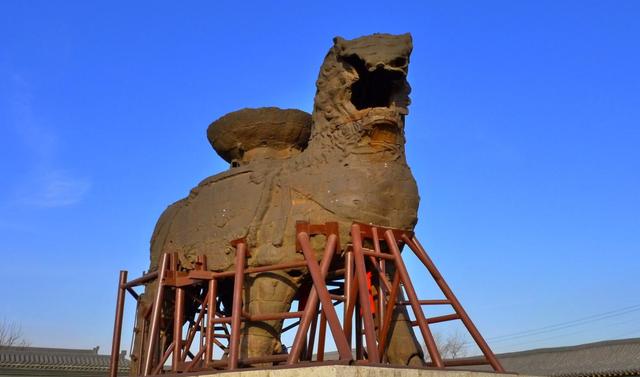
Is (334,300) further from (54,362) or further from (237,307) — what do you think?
(54,362)

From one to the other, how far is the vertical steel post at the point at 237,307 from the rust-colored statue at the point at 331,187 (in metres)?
0.40

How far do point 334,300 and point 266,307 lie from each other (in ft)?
3.09

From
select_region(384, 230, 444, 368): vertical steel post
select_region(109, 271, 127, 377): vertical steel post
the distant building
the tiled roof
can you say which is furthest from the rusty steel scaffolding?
the distant building

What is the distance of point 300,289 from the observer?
11.7 metres

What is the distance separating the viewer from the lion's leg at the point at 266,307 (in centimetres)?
1040

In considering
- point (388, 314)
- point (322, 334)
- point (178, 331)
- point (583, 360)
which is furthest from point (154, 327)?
point (583, 360)

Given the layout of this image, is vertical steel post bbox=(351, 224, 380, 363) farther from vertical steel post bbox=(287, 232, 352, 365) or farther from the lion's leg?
the lion's leg

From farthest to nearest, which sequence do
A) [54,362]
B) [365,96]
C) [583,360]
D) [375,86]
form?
[54,362], [583,360], [365,96], [375,86]

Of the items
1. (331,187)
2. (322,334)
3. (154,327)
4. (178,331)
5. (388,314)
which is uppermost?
(331,187)

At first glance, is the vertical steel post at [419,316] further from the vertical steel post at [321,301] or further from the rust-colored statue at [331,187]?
the vertical steel post at [321,301]

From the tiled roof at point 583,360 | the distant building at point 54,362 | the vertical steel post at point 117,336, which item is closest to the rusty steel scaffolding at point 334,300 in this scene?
the vertical steel post at point 117,336

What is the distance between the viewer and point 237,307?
9859mm

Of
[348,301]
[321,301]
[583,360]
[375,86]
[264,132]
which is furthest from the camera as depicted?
[583,360]

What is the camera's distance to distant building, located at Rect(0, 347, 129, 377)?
26.5m
